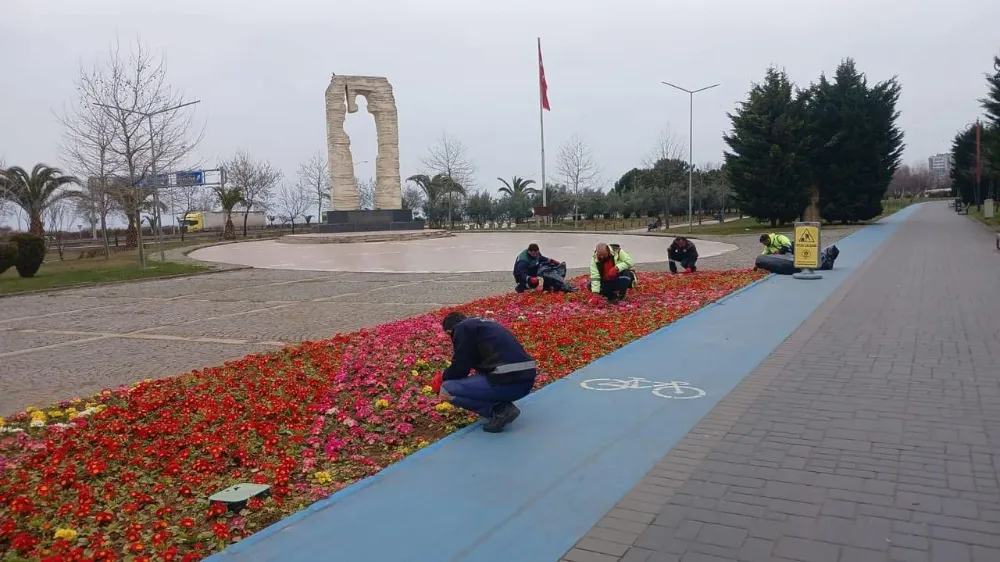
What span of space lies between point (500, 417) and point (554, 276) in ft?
28.7

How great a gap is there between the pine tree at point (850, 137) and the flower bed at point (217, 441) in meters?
38.8

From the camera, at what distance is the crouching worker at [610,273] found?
12469mm

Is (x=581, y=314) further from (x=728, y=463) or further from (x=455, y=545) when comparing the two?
(x=455, y=545)

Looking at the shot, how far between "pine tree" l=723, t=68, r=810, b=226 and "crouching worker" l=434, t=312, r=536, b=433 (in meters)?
39.5

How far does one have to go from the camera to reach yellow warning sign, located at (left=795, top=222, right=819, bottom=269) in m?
16.3

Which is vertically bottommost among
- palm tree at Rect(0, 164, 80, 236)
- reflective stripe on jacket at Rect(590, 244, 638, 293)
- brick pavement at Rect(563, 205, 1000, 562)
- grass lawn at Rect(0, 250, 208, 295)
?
brick pavement at Rect(563, 205, 1000, 562)

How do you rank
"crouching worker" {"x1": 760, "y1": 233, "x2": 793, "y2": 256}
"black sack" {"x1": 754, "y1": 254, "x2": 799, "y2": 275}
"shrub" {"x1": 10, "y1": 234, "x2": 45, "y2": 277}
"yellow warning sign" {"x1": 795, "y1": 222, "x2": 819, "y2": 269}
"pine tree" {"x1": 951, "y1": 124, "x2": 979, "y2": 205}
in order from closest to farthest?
"yellow warning sign" {"x1": 795, "y1": 222, "x2": 819, "y2": 269} < "black sack" {"x1": 754, "y1": 254, "x2": 799, "y2": 275} < "crouching worker" {"x1": 760, "y1": 233, "x2": 793, "y2": 256} < "shrub" {"x1": 10, "y1": 234, "x2": 45, "y2": 277} < "pine tree" {"x1": 951, "y1": 124, "x2": 979, "y2": 205}

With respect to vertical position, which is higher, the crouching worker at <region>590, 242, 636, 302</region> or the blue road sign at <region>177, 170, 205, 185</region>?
the blue road sign at <region>177, 170, 205, 185</region>

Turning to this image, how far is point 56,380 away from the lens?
8.82m

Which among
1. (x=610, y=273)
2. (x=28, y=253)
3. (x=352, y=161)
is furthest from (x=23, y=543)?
(x=352, y=161)

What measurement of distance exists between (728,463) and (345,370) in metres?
4.52

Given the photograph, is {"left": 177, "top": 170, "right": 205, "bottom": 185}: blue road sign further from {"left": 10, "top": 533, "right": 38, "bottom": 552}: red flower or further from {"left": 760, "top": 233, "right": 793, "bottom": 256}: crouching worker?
{"left": 10, "top": 533, "right": 38, "bottom": 552}: red flower

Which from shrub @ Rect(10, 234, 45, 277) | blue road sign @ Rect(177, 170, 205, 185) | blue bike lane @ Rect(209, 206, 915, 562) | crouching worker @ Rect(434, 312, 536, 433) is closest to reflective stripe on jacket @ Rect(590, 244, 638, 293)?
blue bike lane @ Rect(209, 206, 915, 562)

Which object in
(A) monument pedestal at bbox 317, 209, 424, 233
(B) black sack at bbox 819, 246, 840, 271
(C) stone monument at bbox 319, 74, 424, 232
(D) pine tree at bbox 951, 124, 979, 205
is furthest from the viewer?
(D) pine tree at bbox 951, 124, 979, 205
